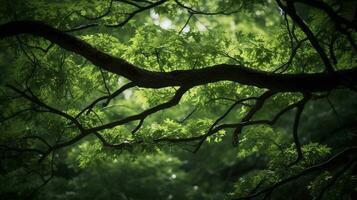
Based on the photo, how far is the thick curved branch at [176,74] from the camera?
3488 mm

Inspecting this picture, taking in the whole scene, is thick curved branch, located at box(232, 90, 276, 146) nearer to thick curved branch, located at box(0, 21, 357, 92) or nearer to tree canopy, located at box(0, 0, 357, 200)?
tree canopy, located at box(0, 0, 357, 200)

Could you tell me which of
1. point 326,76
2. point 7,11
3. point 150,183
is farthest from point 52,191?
point 326,76

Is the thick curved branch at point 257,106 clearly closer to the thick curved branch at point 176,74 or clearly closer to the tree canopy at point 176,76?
the tree canopy at point 176,76

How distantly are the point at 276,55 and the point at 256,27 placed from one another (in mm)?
6912

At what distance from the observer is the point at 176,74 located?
360 centimetres

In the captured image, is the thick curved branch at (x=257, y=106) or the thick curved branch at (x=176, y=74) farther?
the thick curved branch at (x=257, y=106)

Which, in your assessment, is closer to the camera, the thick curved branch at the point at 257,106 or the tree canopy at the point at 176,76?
the tree canopy at the point at 176,76

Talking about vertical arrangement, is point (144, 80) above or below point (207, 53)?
below

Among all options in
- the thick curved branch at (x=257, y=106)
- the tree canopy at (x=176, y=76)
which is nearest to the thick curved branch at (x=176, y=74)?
the tree canopy at (x=176, y=76)

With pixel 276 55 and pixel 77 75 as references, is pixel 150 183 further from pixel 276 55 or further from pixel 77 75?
pixel 276 55

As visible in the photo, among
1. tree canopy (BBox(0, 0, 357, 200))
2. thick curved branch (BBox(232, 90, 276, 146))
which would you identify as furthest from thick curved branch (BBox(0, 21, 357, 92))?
thick curved branch (BBox(232, 90, 276, 146))

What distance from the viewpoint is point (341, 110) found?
7.50 metres

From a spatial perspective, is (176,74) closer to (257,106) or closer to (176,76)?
(176,76)

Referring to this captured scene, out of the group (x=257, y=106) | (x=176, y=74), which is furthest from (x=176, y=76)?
(x=257, y=106)
